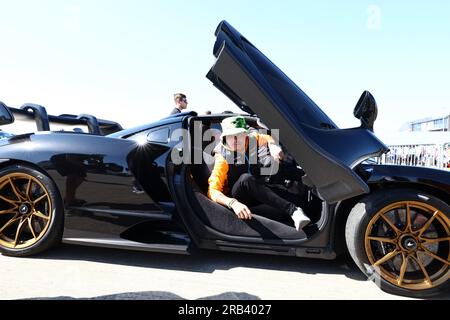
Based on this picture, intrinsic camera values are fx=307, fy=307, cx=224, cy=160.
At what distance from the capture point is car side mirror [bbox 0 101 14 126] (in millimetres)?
2372

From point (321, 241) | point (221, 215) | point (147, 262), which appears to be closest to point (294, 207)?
point (321, 241)

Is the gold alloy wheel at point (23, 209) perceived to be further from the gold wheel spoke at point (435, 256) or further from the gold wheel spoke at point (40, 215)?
the gold wheel spoke at point (435, 256)

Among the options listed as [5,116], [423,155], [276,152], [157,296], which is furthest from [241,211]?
[423,155]

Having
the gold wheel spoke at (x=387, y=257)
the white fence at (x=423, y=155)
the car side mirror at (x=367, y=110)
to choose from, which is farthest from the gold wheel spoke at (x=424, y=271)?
the white fence at (x=423, y=155)

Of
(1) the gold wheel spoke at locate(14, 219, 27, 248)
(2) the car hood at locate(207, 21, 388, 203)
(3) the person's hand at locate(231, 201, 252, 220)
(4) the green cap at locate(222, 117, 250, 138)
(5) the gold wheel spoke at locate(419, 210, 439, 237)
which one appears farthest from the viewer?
(1) the gold wheel spoke at locate(14, 219, 27, 248)

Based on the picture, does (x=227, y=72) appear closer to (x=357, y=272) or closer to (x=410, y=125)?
(x=357, y=272)

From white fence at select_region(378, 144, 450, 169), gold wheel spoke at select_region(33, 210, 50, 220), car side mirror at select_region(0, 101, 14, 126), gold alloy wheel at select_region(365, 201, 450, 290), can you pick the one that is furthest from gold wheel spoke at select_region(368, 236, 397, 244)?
white fence at select_region(378, 144, 450, 169)

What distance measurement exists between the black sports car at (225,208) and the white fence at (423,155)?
6906 millimetres

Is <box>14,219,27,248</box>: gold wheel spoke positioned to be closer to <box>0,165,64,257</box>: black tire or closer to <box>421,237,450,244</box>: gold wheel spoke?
<box>0,165,64,257</box>: black tire

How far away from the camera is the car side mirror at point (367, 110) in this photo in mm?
1970

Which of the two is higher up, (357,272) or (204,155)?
(204,155)

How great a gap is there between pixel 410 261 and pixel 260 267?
1002mm

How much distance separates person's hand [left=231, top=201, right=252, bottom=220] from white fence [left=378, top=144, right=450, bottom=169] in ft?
23.8
